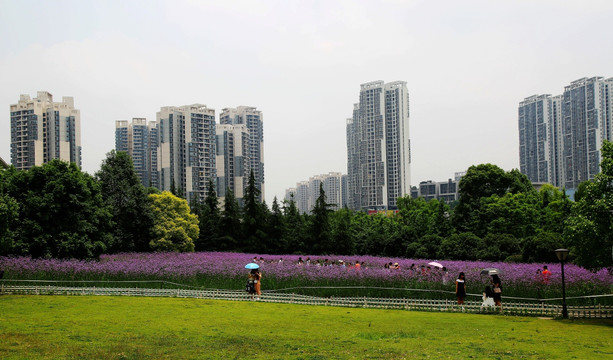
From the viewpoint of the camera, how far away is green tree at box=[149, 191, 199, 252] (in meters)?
45.8

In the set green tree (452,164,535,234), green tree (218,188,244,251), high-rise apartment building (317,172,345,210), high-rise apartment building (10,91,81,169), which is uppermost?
high-rise apartment building (10,91,81,169)

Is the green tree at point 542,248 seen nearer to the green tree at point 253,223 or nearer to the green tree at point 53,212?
the green tree at point 253,223

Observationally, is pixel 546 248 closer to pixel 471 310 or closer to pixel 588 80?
pixel 471 310

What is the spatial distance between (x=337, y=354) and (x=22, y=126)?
84593 mm

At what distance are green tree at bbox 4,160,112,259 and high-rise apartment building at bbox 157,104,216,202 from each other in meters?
59.4

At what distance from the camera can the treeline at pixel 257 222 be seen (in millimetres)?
32469

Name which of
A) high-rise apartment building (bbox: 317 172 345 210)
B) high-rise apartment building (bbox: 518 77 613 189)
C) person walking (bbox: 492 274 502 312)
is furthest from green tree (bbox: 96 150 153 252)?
high-rise apartment building (bbox: 317 172 345 210)

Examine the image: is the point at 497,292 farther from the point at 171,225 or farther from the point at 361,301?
the point at 171,225

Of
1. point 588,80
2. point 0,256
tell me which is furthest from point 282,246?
point 588,80

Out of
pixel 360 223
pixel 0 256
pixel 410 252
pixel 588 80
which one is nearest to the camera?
pixel 0 256

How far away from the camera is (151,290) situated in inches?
918

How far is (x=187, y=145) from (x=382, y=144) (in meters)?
46.6

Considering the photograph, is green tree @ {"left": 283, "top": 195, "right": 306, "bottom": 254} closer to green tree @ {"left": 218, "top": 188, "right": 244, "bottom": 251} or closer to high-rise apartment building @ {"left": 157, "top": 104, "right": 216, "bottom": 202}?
green tree @ {"left": 218, "top": 188, "right": 244, "bottom": 251}

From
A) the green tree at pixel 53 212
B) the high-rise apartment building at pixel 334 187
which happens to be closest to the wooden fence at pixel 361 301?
the green tree at pixel 53 212
